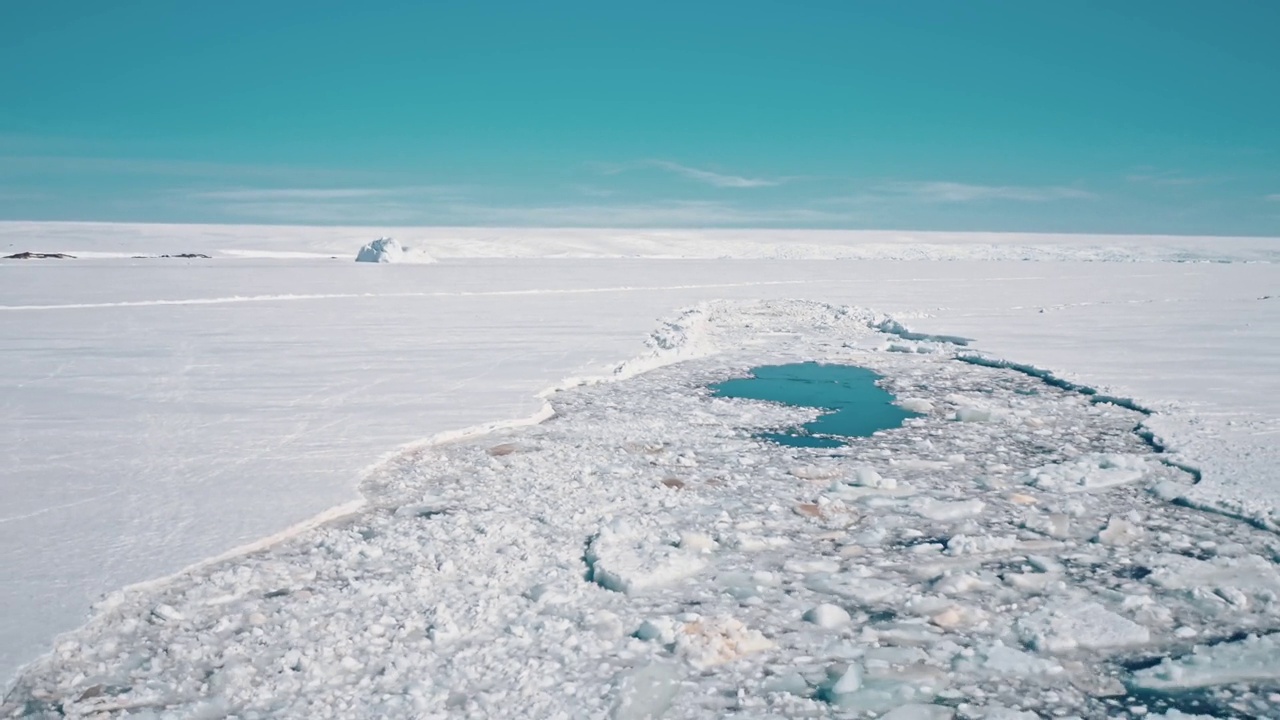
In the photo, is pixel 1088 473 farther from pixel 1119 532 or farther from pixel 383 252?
pixel 383 252

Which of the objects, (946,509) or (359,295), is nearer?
(946,509)

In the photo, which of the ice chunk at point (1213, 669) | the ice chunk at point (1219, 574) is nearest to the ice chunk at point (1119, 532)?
the ice chunk at point (1219, 574)

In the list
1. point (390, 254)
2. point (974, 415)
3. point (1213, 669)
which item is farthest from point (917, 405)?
point (390, 254)

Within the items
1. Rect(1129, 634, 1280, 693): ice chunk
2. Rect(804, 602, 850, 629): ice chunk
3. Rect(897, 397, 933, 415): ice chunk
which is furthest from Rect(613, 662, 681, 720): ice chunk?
Rect(897, 397, 933, 415): ice chunk

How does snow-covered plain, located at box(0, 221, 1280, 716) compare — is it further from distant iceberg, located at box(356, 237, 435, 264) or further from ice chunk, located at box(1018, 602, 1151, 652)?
distant iceberg, located at box(356, 237, 435, 264)

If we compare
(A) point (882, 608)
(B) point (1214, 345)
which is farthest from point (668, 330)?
(A) point (882, 608)

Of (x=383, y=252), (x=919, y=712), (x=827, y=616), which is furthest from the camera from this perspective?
(x=383, y=252)
